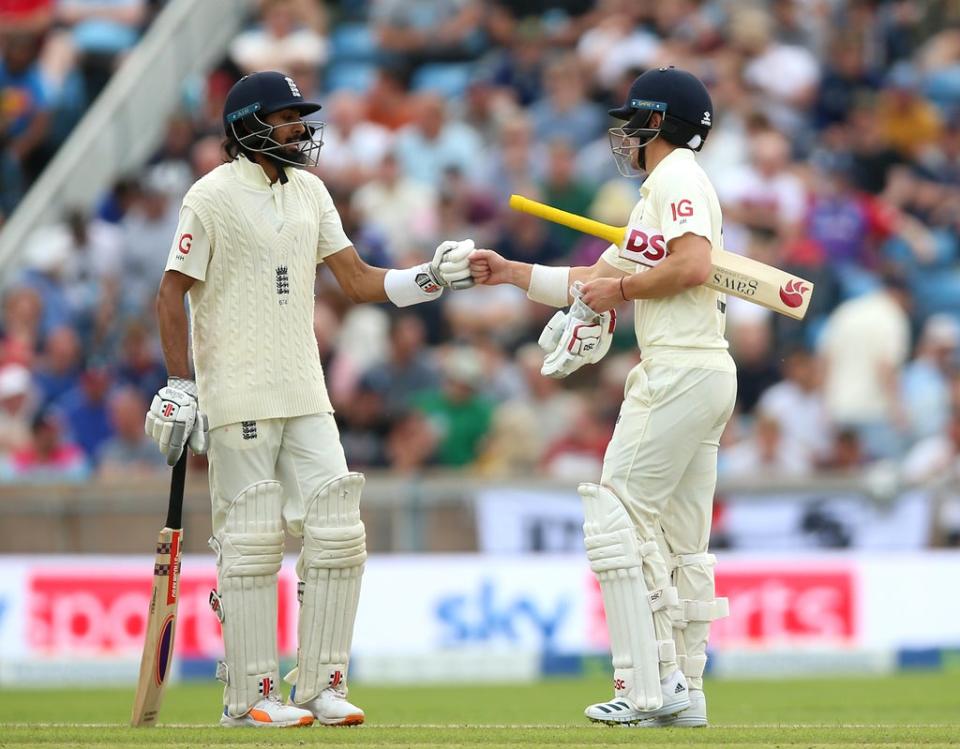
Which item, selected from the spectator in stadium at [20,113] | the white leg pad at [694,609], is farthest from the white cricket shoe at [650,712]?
the spectator in stadium at [20,113]

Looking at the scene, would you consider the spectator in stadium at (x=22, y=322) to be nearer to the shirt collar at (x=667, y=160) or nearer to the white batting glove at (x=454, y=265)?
the white batting glove at (x=454, y=265)

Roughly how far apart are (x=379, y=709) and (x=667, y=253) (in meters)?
3.55

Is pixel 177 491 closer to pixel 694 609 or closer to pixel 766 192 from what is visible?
pixel 694 609

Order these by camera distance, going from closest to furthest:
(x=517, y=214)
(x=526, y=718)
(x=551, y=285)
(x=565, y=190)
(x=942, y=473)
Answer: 1. (x=551, y=285)
2. (x=526, y=718)
3. (x=942, y=473)
4. (x=517, y=214)
5. (x=565, y=190)

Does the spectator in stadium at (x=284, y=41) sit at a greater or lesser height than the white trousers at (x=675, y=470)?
greater

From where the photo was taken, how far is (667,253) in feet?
22.9

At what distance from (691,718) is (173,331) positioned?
237cm

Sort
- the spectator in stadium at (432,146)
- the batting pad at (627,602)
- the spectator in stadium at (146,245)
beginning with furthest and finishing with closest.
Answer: the spectator in stadium at (432,146) < the spectator in stadium at (146,245) < the batting pad at (627,602)

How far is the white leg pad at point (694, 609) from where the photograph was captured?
23.2 feet

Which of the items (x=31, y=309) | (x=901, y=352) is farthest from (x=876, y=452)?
(x=31, y=309)

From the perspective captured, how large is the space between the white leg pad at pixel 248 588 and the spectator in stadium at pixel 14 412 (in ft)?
21.1

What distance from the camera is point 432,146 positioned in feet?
→ 51.5

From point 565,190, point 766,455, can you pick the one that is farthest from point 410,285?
point 565,190

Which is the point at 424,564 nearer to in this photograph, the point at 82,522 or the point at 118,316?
the point at 82,522
